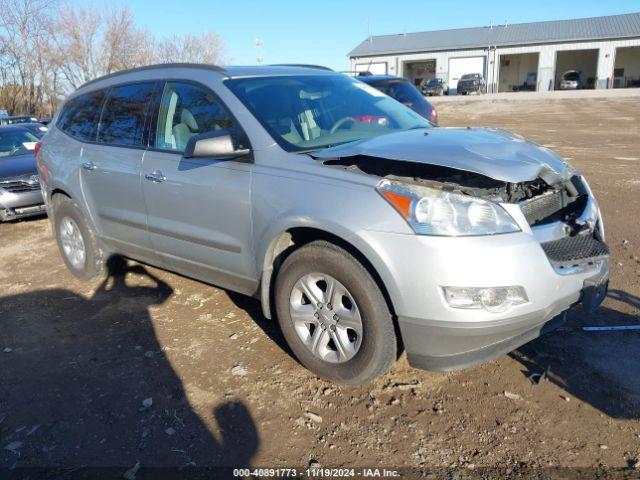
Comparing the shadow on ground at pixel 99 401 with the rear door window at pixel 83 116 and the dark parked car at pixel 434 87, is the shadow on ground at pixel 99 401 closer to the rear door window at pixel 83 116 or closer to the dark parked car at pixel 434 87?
the rear door window at pixel 83 116

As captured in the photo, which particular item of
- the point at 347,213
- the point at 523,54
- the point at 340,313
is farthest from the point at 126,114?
the point at 523,54

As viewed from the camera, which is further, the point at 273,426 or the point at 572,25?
the point at 572,25

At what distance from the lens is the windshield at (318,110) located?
3.52 m

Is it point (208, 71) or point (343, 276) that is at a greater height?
point (208, 71)

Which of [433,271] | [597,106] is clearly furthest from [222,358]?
[597,106]

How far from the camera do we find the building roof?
45875 mm

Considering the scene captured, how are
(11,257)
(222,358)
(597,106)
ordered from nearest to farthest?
(222,358) < (11,257) < (597,106)

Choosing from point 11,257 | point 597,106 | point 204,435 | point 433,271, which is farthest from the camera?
point 597,106

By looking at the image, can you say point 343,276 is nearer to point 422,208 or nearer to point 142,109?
point 422,208

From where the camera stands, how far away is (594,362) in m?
3.24

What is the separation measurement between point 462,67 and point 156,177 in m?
51.5

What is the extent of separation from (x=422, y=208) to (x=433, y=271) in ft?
1.07

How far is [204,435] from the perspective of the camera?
279cm

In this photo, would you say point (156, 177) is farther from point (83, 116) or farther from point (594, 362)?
point (594, 362)
